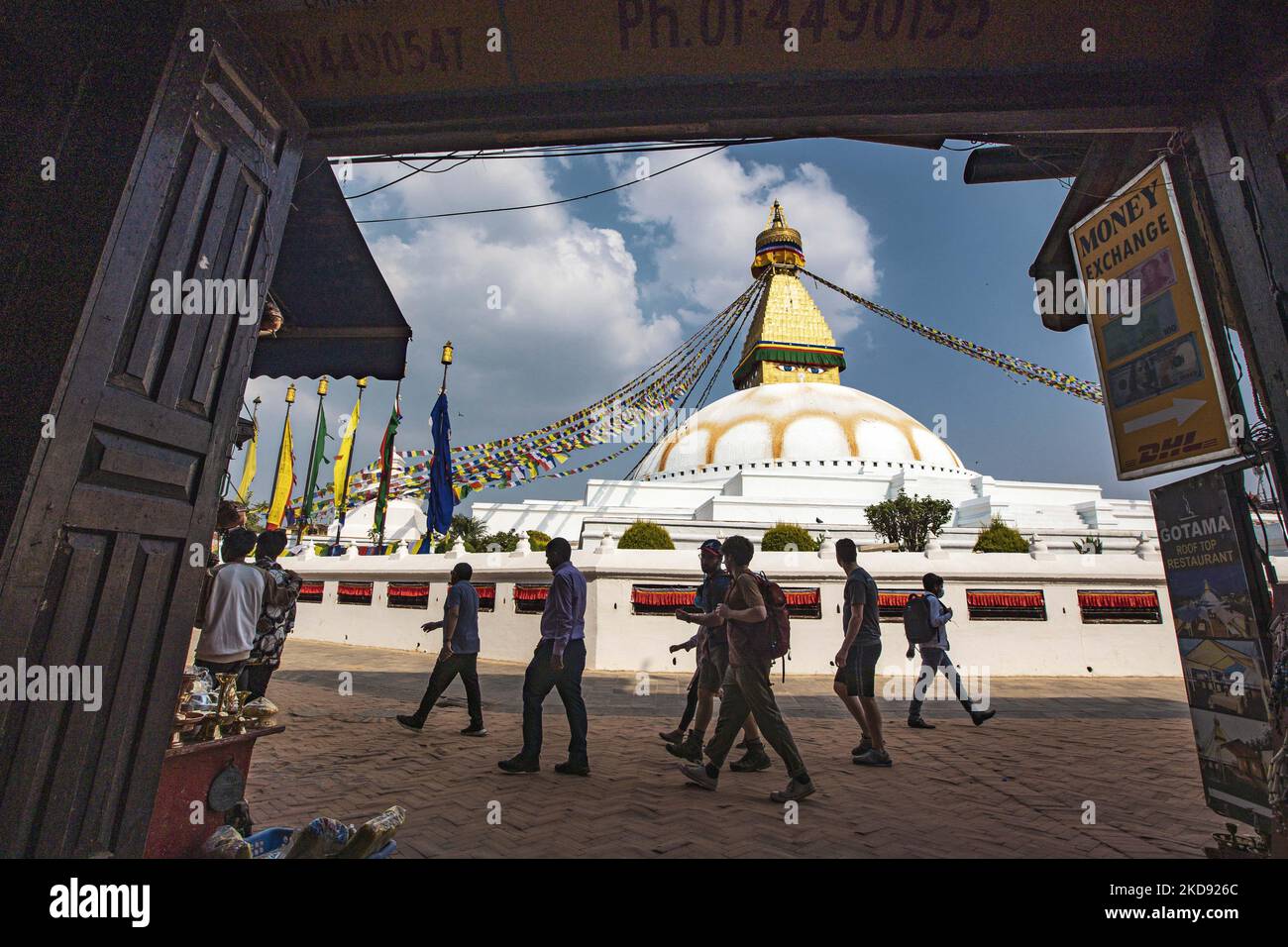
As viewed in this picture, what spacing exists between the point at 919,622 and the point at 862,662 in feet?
5.53

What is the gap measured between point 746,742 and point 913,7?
4.52 meters

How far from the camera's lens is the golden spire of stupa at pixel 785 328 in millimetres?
41719

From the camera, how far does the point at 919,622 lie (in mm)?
6129

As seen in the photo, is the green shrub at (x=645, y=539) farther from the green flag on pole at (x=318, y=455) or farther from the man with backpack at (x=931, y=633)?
the man with backpack at (x=931, y=633)

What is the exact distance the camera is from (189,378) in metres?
2.38

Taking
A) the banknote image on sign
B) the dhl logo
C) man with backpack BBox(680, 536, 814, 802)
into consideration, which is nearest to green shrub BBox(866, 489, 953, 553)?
the banknote image on sign

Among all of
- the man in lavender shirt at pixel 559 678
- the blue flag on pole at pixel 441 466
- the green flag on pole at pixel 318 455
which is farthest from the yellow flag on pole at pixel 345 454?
the man in lavender shirt at pixel 559 678

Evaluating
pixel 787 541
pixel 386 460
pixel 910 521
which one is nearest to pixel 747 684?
pixel 386 460

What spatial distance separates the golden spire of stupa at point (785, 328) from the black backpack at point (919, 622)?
3609 cm

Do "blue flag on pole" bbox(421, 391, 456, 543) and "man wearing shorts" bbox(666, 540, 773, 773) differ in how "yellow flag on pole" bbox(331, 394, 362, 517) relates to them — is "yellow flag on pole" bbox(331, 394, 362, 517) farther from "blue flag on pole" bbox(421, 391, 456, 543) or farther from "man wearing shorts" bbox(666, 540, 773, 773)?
"man wearing shorts" bbox(666, 540, 773, 773)

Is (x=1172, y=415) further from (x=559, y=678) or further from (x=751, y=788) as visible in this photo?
(x=559, y=678)

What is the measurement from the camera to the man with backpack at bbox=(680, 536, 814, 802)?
3.72m

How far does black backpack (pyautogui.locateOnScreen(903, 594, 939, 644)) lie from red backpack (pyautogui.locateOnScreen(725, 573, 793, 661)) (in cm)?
230
